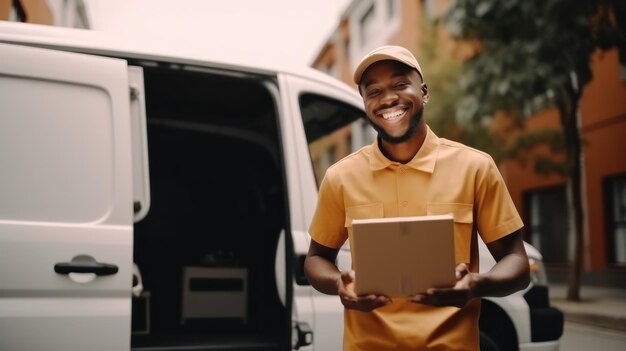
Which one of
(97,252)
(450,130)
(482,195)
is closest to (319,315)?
(97,252)

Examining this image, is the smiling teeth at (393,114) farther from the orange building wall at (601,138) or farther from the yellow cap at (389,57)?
the orange building wall at (601,138)

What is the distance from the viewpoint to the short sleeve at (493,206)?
1815mm

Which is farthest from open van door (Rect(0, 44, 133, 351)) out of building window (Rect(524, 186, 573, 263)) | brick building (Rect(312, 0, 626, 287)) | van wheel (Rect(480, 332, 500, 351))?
building window (Rect(524, 186, 573, 263))

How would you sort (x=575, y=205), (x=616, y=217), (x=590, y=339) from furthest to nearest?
(x=616, y=217) → (x=575, y=205) → (x=590, y=339)

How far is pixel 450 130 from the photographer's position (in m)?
14.2

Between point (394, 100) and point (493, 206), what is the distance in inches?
16.8

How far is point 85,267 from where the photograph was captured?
2.85 meters

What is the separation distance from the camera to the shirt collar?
1858 millimetres

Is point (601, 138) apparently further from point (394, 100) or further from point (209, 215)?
point (394, 100)

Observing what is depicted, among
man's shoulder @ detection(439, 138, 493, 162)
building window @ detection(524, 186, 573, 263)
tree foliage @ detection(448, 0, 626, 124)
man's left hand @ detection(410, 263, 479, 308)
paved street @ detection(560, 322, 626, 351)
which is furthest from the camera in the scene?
building window @ detection(524, 186, 573, 263)

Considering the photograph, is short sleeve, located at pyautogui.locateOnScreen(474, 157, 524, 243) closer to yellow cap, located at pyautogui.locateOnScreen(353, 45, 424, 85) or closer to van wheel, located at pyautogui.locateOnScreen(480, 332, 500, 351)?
yellow cap, located at pyautogui.locateOnScreen(353, 45, 424, 85)

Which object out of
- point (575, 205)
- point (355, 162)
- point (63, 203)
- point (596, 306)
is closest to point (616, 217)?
point (575, 205)

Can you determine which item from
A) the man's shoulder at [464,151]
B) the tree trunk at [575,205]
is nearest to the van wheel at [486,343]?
the man's shoulder at [464,151]

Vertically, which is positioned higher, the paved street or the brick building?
the brick building
